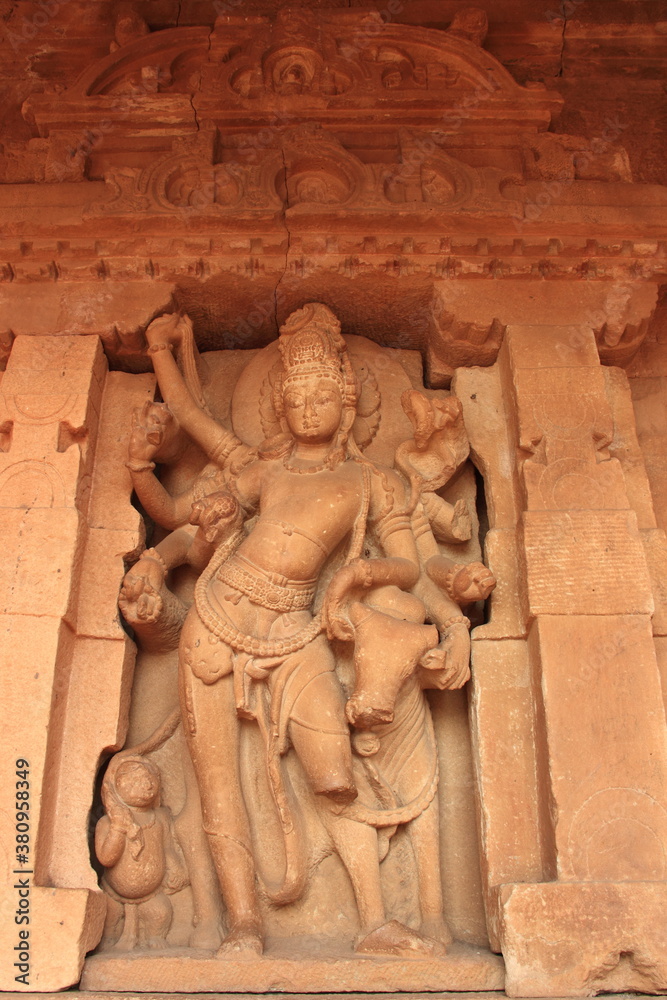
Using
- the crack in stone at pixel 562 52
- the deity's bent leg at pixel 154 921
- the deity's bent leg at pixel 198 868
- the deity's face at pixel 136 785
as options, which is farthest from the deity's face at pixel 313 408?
the crack in stone at pixel 562 52

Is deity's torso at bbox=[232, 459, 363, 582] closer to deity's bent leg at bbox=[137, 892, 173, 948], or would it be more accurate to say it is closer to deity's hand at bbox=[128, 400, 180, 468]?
deity's hand at bbox=[128, 400, 180, 468]

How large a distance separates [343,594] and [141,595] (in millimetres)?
922

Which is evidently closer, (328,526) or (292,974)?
(292,974)

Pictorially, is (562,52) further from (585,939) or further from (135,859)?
(135,859)

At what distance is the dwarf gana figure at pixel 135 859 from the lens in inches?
146

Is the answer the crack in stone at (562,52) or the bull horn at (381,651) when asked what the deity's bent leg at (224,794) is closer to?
the bull horn at (381,651)

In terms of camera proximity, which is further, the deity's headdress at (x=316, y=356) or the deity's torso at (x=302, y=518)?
the deity's headdress at (x=316, y=356)

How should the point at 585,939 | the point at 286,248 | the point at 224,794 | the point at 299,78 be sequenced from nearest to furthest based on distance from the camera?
1. the point at 585,939
2. the point at 224,794
3. the point at 286,248
4. the point at 299,78

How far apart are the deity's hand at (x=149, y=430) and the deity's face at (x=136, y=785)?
1424 mm

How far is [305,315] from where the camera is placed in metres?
4.69

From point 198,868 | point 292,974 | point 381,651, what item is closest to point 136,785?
point 198,868

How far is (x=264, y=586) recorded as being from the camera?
4.07m

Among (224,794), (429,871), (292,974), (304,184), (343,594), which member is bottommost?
(292,974)

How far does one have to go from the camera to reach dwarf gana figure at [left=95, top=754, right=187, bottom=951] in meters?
3.71
